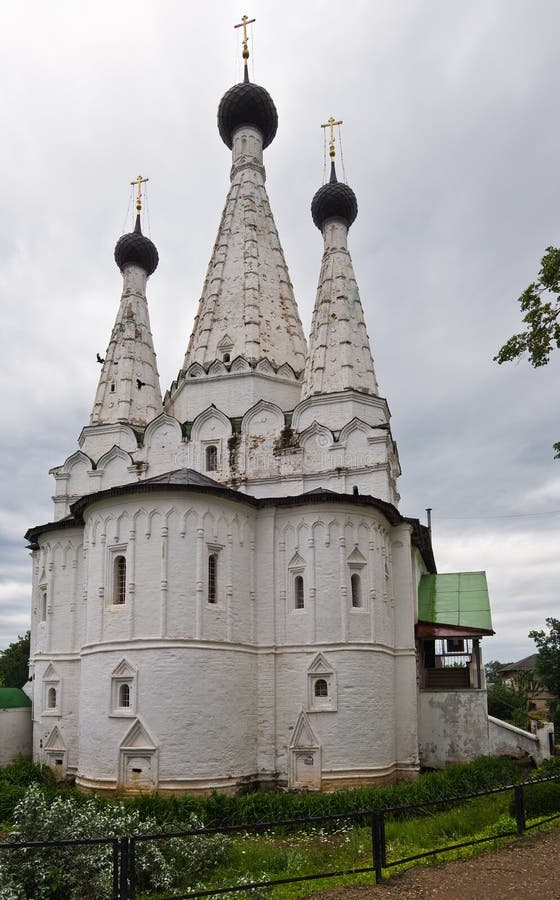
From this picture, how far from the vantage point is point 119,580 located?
612 inches

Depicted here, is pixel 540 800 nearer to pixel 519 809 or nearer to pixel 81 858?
pixel 519 809

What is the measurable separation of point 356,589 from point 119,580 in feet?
16.7

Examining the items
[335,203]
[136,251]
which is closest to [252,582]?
[335,203]

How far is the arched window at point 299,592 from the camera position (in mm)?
16281

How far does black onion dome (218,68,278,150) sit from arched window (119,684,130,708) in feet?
60.4

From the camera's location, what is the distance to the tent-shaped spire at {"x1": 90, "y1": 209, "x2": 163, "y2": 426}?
22172mm

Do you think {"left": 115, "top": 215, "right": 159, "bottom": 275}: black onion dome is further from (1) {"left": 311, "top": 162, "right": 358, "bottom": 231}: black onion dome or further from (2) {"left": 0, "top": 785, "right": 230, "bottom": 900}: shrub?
(2) {"left": 0, "top": 785, "right": 230, "bottom": 900}: shrub

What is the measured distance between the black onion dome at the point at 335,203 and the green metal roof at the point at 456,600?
10985mm

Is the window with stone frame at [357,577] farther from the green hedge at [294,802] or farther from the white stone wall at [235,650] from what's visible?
the green hedge at [294,802]

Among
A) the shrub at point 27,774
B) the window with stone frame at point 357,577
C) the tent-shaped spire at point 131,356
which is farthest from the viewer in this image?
the tent-shaped spire at point 131,356

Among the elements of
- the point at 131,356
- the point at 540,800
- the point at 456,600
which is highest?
the point at 131,356

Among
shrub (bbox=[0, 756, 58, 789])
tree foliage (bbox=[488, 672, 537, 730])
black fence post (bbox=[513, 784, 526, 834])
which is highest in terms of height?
black fence post (bbox=[513, 784, 526, 834])

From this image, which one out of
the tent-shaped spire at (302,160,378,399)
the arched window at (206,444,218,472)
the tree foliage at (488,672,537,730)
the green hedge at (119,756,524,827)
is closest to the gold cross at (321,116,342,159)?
the tent-shaped spire at (302,160,378,399)

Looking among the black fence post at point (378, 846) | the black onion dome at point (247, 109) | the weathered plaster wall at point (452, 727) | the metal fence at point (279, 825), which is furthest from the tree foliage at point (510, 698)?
the black fence post at point (378, 846)
